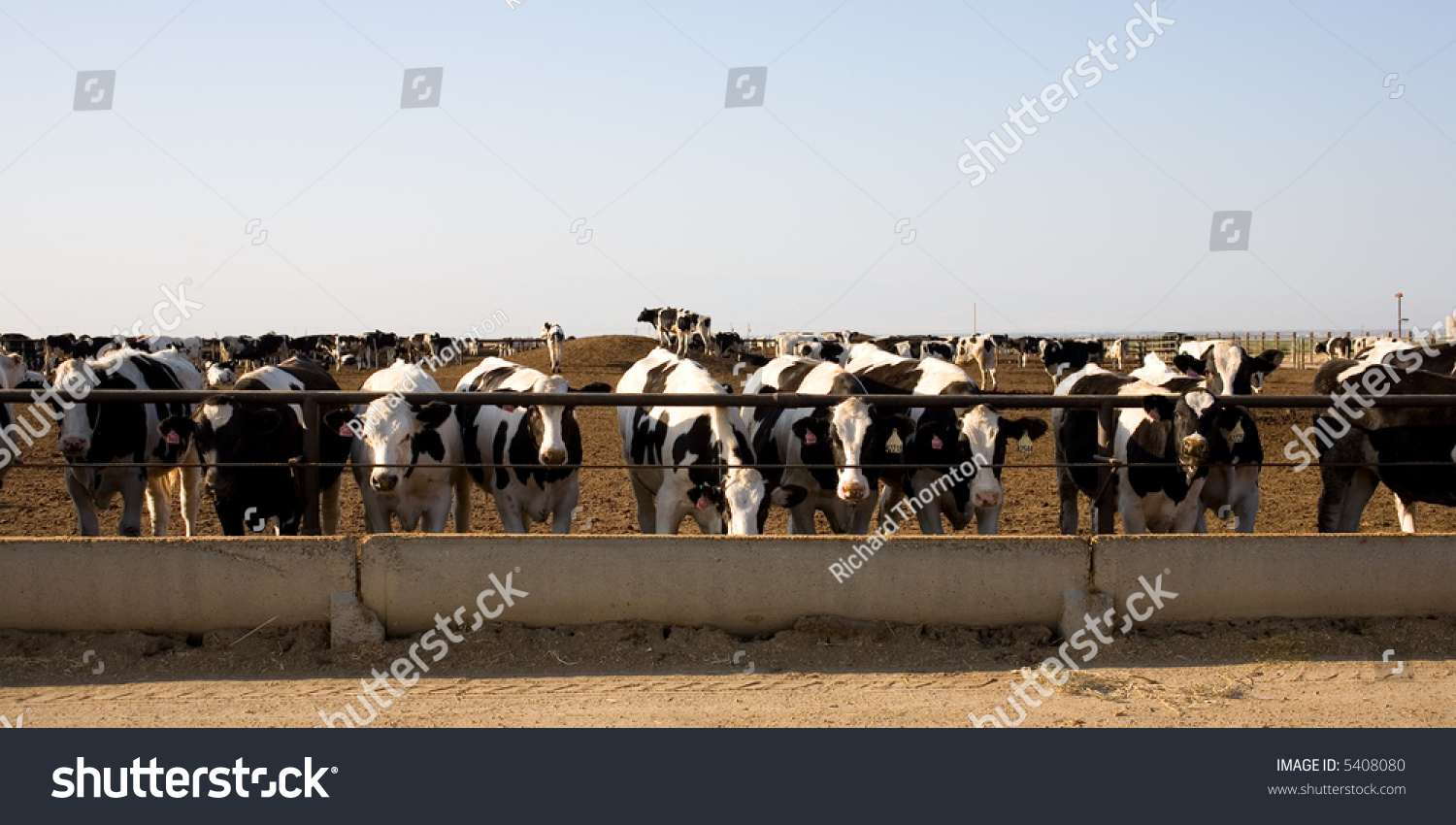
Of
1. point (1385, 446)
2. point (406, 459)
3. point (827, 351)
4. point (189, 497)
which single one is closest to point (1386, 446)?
point (1385, 446)

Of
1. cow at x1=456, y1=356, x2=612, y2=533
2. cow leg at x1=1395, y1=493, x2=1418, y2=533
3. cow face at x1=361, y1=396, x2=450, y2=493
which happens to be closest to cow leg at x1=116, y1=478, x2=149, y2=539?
cow face at x1=361, y1=396, x2=450, y2=493

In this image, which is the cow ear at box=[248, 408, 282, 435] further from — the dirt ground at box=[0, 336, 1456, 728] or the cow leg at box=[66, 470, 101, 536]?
the dirt ground at box=[0, 336, 1456, 728]

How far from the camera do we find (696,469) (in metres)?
7.88

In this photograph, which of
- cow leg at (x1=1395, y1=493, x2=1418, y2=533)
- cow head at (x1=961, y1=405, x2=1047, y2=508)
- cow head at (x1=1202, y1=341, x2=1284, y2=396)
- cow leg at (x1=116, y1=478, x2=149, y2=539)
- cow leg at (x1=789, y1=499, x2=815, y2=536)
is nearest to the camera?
cow head at (x1=961, y1=405, x2=1047, y2=508)

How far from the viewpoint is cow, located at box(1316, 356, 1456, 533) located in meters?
7.94

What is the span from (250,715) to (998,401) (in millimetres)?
4201

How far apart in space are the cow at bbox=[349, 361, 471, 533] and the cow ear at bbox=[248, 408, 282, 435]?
0.49 metres

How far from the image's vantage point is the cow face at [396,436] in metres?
7.71

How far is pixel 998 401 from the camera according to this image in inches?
267

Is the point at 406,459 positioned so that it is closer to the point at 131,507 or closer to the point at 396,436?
the point at 396,436

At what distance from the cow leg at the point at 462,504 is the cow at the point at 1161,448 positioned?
4.49 metres

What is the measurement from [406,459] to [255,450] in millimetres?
1072

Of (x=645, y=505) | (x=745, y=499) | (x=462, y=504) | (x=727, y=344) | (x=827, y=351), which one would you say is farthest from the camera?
(x=727, y=344)

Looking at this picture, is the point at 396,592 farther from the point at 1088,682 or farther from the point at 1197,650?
the point at 1197,650
